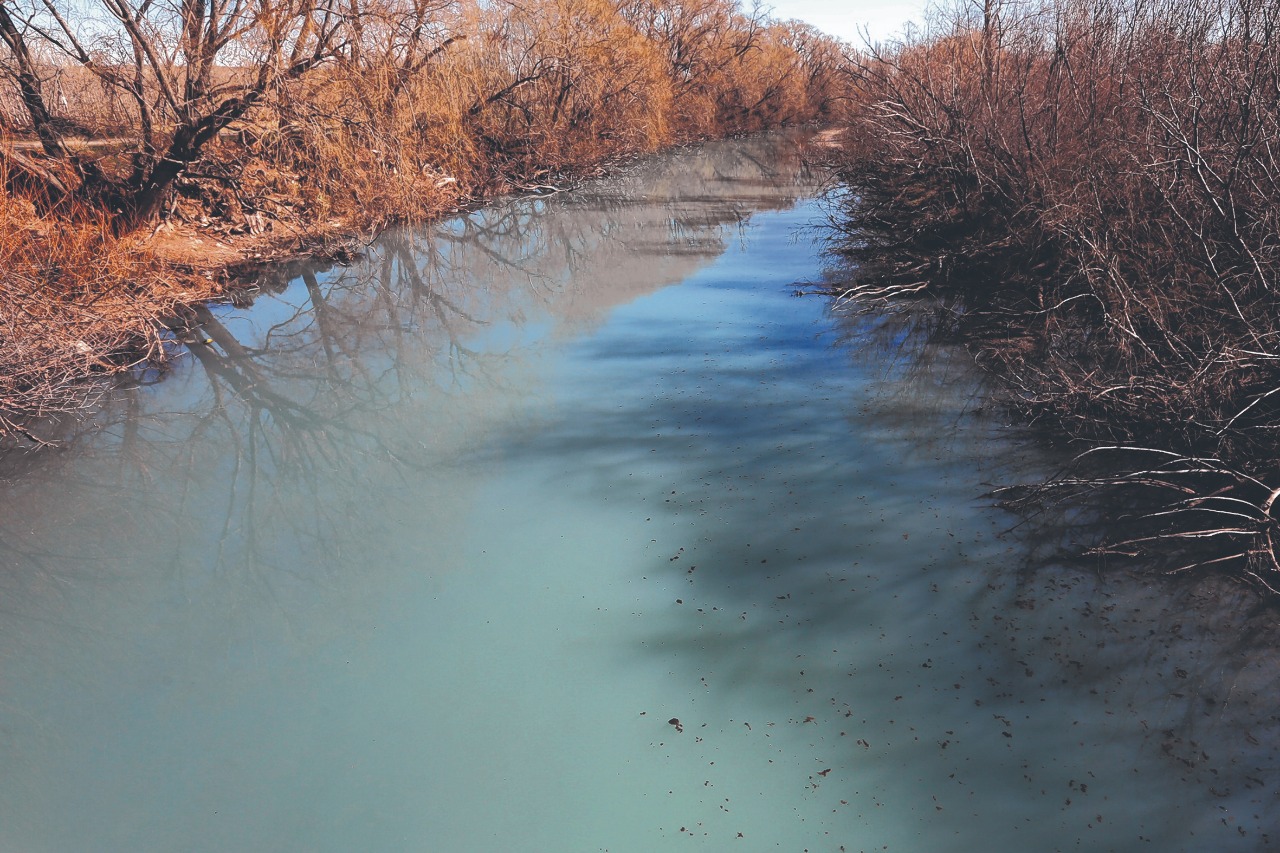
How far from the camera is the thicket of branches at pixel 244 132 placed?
536 cm

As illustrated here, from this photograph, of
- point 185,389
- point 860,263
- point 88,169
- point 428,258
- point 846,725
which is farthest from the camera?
point 428,258

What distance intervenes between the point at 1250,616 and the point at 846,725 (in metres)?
1.57

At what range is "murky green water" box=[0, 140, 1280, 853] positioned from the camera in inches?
90.8

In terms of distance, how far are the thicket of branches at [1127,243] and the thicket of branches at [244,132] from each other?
17.9 feet

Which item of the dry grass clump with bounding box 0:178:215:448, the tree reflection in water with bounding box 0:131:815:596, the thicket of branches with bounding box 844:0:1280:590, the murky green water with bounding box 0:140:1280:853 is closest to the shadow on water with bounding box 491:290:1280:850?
the murky green water with bounding box 0:140:1280:853

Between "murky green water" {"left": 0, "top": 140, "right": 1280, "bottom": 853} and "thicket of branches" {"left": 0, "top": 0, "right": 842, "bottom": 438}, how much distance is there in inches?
32.2

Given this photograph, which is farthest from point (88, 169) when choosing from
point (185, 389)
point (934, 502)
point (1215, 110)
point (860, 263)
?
point (1215, 110)

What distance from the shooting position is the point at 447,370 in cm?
579

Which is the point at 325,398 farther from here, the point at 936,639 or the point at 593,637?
the point at 936,639

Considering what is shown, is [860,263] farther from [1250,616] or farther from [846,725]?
[846,725]

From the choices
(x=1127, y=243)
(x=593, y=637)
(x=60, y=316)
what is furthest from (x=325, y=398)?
(x=1127, y=243)

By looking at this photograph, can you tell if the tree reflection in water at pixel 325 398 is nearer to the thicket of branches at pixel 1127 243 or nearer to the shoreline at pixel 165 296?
the shoreline at pixel 165 296

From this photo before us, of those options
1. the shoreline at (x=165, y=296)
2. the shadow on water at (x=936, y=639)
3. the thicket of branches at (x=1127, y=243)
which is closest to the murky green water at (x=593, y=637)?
the shadow on water at (x=936, y=639)

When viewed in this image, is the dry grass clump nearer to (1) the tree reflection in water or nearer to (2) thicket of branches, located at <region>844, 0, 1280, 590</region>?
(1) the tree reflection in water
